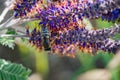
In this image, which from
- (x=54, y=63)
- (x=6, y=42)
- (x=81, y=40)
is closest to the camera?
(x=81, y=40)

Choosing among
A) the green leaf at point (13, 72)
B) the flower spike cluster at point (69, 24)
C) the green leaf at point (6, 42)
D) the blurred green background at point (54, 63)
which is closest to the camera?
the flower spike cluster at point (69, 24)

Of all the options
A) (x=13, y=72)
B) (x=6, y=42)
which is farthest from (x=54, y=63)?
(x=13, y=72)

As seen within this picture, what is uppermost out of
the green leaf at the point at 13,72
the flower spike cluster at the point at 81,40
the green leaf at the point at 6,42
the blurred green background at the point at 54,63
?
the blurred green background at the point at 54,63

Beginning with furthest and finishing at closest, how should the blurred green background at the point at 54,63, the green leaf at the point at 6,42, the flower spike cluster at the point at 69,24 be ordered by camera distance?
the blurred green background at the point at 54,63, the green leaf at the point at 6,42, the flower spike cluster at the point at 69,24

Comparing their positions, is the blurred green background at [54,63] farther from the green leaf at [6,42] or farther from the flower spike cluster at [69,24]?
the flower spike cluster at [69,24]

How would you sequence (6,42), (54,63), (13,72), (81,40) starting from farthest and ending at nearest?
(54,63), (6,42), (13,72), (81,40)

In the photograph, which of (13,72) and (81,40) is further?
(13,72)

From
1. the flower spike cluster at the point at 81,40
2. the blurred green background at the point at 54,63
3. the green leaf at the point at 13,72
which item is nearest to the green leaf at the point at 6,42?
the green leaf at the point at 13,72

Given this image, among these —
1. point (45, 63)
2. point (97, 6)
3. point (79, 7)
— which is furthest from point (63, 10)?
point (45, 63)

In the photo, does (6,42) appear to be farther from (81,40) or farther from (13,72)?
(81,40)

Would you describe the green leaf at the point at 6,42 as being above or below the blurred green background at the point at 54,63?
A: below

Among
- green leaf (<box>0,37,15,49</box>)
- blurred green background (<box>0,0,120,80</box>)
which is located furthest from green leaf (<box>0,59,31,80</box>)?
blurred green background (<box>0,0,120,80</box>)

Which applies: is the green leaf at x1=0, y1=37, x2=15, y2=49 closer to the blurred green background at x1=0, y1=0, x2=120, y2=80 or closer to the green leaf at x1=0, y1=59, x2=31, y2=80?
the green leaf at x1=0, y1=59, x2=31, y2=80
